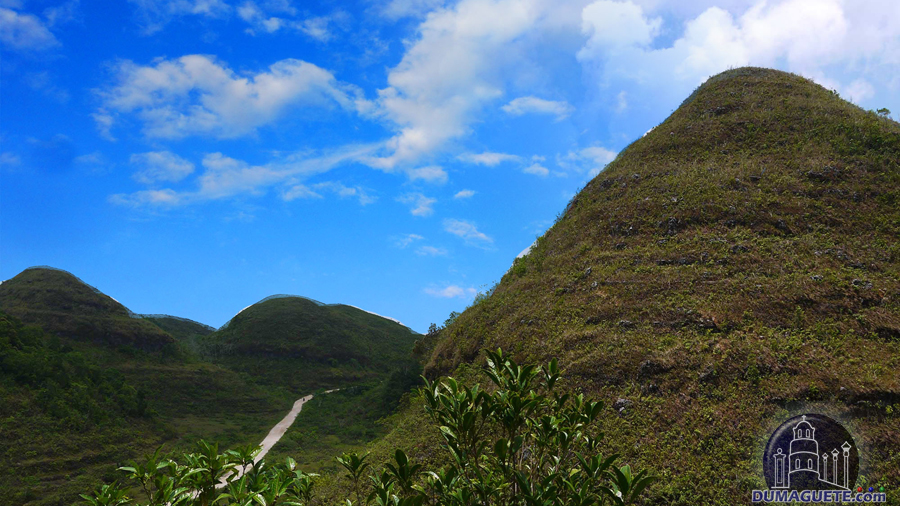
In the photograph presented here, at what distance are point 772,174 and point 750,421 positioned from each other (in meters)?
15.3

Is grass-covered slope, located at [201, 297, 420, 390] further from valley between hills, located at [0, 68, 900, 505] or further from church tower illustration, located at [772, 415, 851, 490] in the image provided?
church tower illustration, located at [772, 415, 851, 490]

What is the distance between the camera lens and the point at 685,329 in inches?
557

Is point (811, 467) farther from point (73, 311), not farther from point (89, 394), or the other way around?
point (73, 311)

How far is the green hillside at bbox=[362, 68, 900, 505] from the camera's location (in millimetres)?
10242

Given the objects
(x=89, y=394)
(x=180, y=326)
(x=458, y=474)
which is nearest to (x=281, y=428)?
(x=89, y=394)

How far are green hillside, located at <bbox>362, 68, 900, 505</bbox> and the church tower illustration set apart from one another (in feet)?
1.27

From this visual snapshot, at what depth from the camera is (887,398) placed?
996 centimetres

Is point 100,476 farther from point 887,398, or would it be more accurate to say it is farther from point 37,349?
point 887,398

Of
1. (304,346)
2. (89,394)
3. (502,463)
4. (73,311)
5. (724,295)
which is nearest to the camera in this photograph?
(502,463)

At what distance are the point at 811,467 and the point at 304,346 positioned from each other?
2642 inches

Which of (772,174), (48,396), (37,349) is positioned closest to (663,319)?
(772,174)

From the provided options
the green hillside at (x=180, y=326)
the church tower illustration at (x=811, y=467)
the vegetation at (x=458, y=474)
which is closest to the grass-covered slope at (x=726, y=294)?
the church tower illustration at (x=811, y=467)

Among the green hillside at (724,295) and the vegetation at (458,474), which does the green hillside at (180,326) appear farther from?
the vegetation at (458,474)

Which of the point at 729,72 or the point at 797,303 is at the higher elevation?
the point at 729,72
